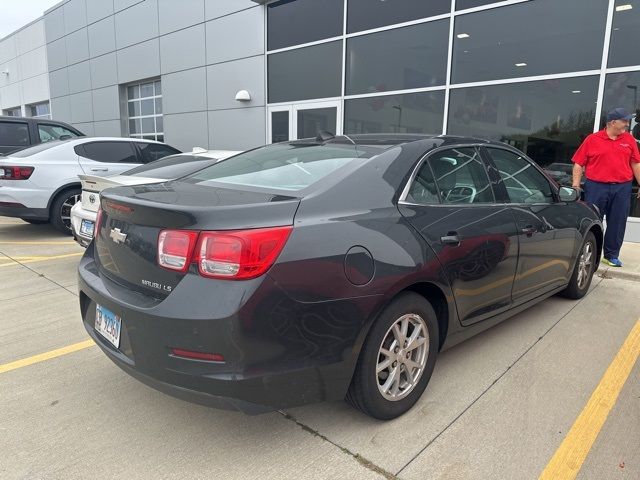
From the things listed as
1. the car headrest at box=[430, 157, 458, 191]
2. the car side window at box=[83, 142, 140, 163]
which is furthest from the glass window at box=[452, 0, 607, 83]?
the car side window at box=[83, 142, 140, 163]

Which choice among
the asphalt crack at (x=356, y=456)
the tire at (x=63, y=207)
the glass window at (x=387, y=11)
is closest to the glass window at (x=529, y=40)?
the glass window at (x=387, y=11)

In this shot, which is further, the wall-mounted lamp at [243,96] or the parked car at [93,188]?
the wall-mounted lamp at [243,96]

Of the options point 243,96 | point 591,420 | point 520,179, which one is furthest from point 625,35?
point 243,96

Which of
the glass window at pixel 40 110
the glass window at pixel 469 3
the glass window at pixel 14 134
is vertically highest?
the glass window at pixel 469 3

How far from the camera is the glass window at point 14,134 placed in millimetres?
8711

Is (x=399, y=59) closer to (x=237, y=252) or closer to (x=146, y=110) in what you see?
(x=237, y=252)

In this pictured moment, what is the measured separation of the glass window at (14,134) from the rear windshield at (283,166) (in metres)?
7.55

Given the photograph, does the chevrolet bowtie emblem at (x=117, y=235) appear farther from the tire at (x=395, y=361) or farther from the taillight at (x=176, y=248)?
the tire at (x=395, y=361)

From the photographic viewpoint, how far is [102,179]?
4773mm

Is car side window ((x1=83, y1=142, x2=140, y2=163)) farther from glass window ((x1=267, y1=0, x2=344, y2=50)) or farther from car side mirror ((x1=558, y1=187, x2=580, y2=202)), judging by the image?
car side mirror ((x1=558, y1=187, x2=580, y2=202))

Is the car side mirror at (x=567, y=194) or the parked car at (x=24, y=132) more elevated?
the parked car at (x=24, y=132)

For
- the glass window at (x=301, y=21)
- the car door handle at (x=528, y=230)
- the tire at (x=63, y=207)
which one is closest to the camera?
the car door handle at (x=528, y=230)

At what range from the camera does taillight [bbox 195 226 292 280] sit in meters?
1.92

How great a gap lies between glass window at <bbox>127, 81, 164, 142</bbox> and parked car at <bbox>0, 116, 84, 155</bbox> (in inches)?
220
